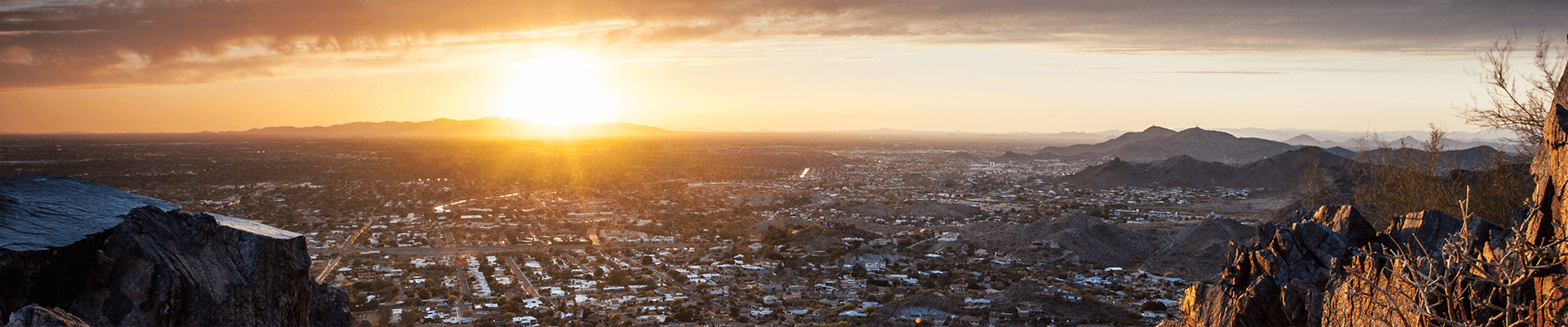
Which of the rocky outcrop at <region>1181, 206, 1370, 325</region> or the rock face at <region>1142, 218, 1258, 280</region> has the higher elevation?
the rocky outcrop at <region>1181, 206, 1370, 325</region>

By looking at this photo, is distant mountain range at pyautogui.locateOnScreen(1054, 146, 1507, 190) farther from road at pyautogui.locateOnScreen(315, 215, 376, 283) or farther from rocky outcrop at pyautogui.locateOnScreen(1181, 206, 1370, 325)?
rocky outcrop at pyautogui.locateOnScreen(1181, 206, 1370, 325)

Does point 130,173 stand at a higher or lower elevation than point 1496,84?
lower

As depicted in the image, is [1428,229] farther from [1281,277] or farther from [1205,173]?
[1205,173]

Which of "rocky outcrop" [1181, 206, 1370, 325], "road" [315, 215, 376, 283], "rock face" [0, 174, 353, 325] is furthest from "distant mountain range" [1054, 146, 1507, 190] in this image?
"rock face" [0, 174, 353, 325]

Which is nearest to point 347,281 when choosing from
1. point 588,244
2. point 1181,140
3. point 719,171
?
point 588,244

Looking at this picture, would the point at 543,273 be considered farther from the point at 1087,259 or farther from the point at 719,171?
the point at 719,171

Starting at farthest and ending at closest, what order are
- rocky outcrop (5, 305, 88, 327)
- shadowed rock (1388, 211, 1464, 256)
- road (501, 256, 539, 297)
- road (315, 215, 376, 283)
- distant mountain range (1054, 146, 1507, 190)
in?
1. distant mountain range (1054, 146, 1507, 190)
2. road (315, 215, 376, 283)
3. road (501, 256, 539, 297)
4. shadowed rock (1388, 211, 1464, 256)
5. rocky outcrop (5, 305, 88, 327)
